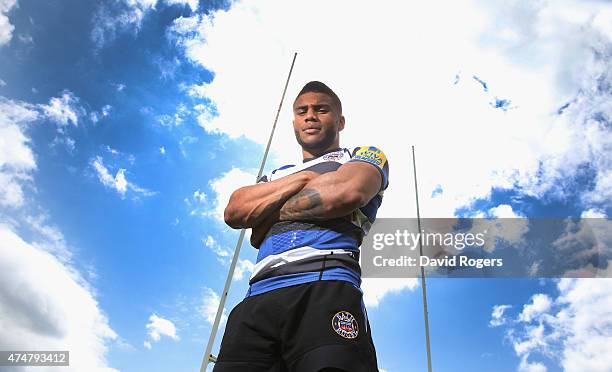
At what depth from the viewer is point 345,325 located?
1732 millimetres

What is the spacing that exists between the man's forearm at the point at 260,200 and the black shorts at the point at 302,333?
18.7 inches

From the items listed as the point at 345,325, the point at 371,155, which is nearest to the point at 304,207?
the point at 371,155

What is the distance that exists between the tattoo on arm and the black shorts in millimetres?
368

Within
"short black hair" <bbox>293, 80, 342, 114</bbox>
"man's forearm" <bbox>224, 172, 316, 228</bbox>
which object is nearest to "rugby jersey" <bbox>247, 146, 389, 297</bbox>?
"man's forearm" <bbox>224, 172, 316, 228</bbox>

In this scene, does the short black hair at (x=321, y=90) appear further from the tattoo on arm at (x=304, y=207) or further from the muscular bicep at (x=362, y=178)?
the tattoo on arm at (x=304, y=207)

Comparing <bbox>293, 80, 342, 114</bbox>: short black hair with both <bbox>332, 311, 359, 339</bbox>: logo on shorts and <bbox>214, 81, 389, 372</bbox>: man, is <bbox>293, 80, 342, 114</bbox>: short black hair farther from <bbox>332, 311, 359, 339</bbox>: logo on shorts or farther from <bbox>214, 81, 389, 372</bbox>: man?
<bbox>332, 311, 359, 339</bbox>: logo on shorts

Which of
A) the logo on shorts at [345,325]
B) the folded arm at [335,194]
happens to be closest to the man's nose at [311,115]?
the folded arm at [335,194]

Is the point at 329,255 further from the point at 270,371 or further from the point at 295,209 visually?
the point at 270,371

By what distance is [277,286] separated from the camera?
1950 mm

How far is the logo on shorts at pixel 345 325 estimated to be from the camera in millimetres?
1702

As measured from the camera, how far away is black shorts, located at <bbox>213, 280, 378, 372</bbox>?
1.65 metres

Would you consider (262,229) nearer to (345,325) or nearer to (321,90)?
(345,325)

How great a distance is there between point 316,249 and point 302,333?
410 millimetres

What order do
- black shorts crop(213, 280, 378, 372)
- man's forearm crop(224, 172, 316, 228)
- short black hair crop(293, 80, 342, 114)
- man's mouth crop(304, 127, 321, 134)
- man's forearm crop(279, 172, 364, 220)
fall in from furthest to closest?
short black hair crop(293, 80, 342, 114), man's mouth crop(304, 127, 321, 134), man's forearm crop(224, 172, 316, 228), man's forearm crop(279, 172, 364, 220), black shorts crop(213, 280, 378, 372)
